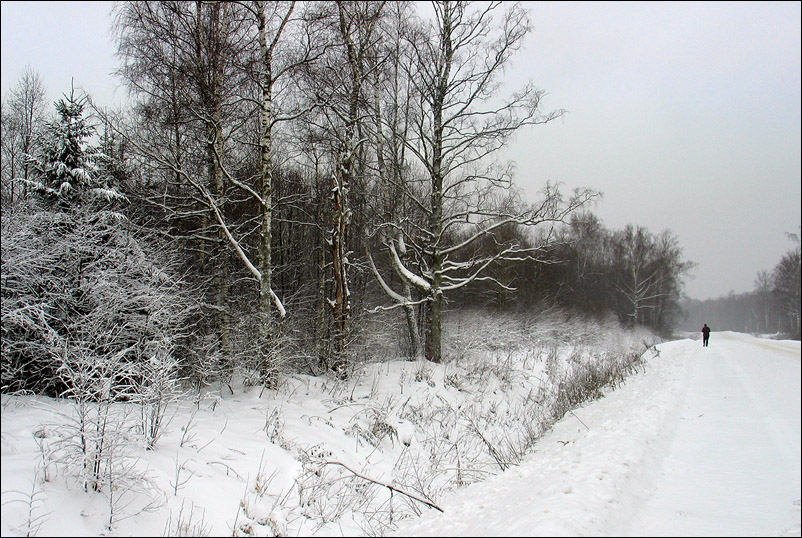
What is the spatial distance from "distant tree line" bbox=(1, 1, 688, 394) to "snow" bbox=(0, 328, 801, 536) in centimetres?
159

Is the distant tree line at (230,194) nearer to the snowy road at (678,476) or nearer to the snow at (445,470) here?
the snow at (445,470)

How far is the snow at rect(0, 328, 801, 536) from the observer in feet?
11.2

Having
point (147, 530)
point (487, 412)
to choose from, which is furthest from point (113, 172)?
point (487, 412)

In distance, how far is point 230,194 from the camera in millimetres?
12656

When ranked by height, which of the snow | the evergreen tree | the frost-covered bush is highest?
the evergreen tree

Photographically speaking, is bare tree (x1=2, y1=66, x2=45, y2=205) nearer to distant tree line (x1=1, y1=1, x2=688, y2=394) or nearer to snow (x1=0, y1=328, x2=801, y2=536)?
distant tree line (x1=1, y1=1, x2=688, y2=394)

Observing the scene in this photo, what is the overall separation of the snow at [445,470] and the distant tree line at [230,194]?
1.59 m

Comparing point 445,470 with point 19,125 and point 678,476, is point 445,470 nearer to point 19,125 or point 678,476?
point 678,476

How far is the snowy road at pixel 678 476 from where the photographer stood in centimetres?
319

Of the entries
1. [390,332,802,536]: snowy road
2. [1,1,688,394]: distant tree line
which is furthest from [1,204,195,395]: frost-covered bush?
[390,332,802,536]: snowy road

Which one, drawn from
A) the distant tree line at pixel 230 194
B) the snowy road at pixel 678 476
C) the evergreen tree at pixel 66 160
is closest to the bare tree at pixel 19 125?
the distant tree line at pixel 230 194

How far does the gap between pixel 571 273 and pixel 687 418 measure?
84.6 ft

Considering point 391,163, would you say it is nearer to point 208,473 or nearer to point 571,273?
point 208,473

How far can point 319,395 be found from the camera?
9.59 m
